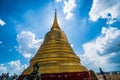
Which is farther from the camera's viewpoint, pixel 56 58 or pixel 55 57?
pixel 55 57

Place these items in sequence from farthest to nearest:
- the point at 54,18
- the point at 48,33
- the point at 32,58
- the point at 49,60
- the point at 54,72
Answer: the point at 54,18
the point at 48,33
the point at 32,58
the point at 49,60
the point at 54,72

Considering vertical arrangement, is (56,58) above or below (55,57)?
below

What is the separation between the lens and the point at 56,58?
2423cm

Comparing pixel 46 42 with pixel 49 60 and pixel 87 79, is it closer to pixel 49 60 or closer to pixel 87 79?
pixel 49 60

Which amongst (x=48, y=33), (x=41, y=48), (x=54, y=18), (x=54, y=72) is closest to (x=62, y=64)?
(x=54, y=72)

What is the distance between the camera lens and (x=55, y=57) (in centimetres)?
2438

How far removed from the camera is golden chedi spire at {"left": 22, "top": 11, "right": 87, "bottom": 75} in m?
22.7

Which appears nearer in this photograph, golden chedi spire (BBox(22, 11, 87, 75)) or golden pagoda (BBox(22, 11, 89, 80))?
golden pagoda (BBox(22, 11, 89, 80))

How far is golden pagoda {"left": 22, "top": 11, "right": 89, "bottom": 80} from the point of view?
73.8 ft

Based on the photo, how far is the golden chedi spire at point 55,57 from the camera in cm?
2269

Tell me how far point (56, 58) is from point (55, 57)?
0.25 m

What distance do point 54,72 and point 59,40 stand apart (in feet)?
23.7

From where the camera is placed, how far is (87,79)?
23.3m

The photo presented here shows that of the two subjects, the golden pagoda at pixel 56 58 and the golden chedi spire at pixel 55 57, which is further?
the golden chedi spire at pixel 55 57
